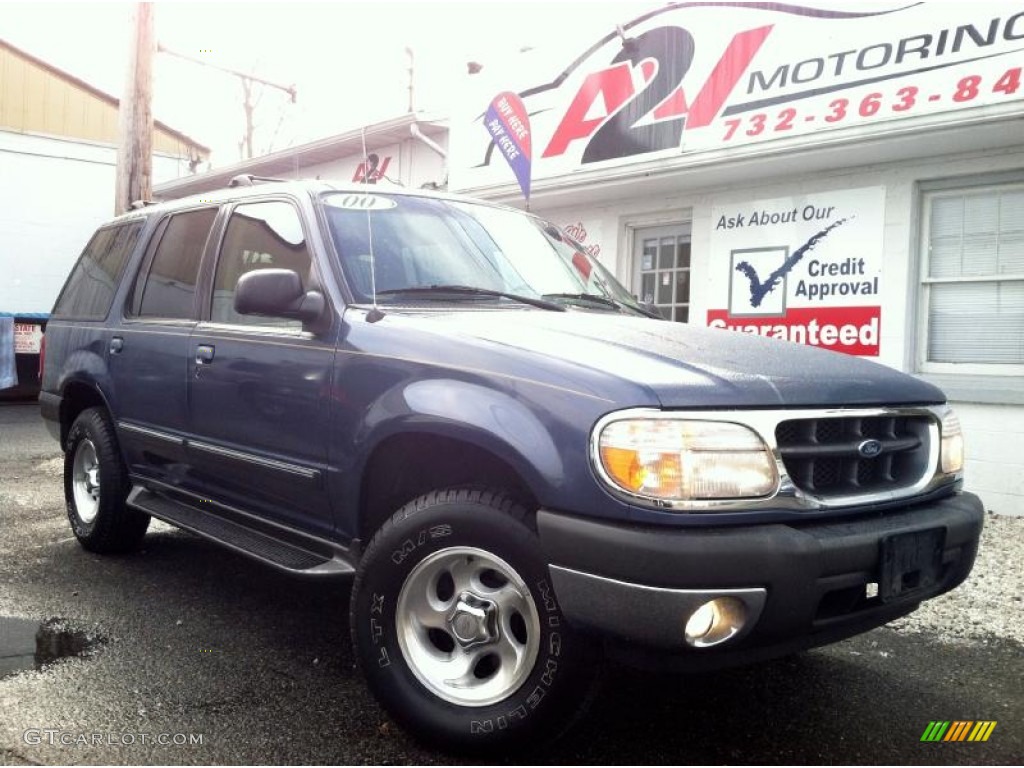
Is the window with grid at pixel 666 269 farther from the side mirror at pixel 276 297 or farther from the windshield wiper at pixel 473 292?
the side mirror at pixel 276 297

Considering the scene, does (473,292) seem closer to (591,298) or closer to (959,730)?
(591,298)

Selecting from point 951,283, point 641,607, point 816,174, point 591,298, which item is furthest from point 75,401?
point 951,283

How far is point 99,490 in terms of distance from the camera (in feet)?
16.1

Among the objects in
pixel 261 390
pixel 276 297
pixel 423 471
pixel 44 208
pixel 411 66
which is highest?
pixel 411 66

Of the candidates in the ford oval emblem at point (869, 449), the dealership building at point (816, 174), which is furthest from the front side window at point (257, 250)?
the dealership building at point (816, 174)

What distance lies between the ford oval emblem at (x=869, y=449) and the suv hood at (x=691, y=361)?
0.41ft

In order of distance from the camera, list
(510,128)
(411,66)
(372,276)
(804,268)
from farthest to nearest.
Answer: (411,66)
(510,128)
(804,268)
(372,276)

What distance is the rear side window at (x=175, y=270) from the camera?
4312mm

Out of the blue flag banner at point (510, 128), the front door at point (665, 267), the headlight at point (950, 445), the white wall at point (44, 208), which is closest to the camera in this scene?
the headlight at point (950, 445)

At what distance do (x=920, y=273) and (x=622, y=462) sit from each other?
584 cm

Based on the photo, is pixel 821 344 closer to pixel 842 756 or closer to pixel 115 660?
pixel 842 756

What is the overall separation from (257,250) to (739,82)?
537 centimetres

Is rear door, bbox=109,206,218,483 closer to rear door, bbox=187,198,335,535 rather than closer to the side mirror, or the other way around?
rear door, bbox=187,198,335,535

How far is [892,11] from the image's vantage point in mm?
6914
